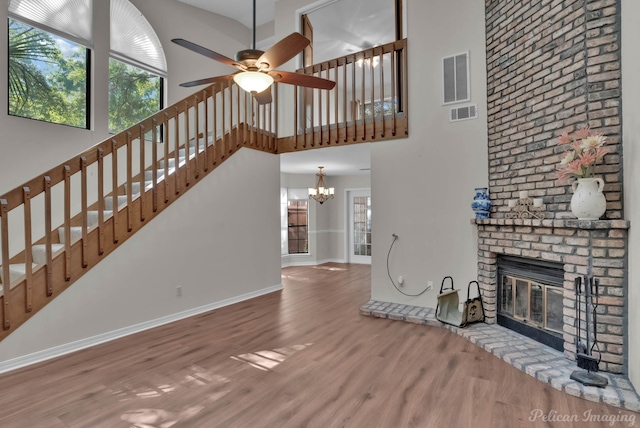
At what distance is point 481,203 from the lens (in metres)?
3.68

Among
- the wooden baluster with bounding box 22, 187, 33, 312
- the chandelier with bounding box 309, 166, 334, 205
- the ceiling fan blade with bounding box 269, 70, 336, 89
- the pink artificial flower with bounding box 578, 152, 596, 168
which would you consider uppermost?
the ceiling fan blade with bounding box 269, 70, 336, 89

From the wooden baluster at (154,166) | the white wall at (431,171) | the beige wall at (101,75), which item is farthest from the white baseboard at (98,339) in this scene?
the white wall at (431,171)

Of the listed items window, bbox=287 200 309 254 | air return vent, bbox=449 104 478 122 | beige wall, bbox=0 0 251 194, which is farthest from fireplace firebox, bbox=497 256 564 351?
window, bbox=287 200 309 254

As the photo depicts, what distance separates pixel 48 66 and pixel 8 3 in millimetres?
644

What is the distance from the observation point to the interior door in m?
8.74

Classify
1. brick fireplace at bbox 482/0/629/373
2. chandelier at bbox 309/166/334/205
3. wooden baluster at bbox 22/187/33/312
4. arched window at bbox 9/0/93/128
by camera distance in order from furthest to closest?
chandelier at bbox 309/166/334/205
arched window at bbox 9/0/93/128
wooden baluster at bbox 22/187/33/312
brick fireplace at bbox 482/0/629/373

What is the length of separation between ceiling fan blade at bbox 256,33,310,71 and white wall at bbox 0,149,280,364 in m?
2.19

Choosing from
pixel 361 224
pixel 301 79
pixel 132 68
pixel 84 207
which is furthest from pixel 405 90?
pixel 361 224

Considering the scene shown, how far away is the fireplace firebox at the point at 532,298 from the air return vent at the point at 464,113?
1.64 meters

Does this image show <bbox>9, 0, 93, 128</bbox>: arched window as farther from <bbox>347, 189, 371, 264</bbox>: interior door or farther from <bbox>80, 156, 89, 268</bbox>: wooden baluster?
<bbox>347, 189, 371, 264</bbox>: interior door

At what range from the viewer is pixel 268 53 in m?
2.48

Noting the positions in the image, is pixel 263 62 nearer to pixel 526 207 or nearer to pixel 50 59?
pixel 526 207

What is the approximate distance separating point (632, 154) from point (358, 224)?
6634mm

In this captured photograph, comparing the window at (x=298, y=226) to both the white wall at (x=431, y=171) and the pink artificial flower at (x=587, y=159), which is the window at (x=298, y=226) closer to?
the white wall at (x=431, y=171)
